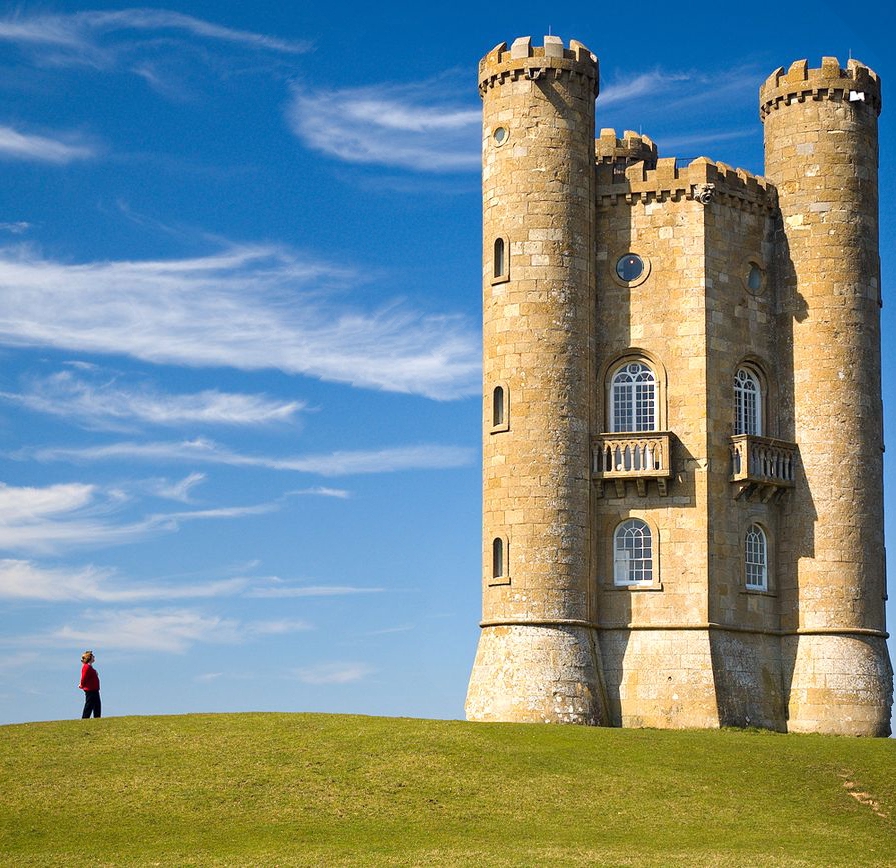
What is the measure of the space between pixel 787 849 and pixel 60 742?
18862 mm

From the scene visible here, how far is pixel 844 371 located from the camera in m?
55.9

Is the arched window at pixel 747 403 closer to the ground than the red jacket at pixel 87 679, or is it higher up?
higher up

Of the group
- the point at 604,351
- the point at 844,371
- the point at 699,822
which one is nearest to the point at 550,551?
the point at 604,351

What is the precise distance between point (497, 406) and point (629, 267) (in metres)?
6.59

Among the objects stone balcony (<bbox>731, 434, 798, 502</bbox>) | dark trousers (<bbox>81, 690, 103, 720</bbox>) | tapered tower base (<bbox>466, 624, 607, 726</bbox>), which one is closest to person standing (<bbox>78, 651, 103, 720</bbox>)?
dark trousers (<bbox>81, 690, 103, 720</bbox>)

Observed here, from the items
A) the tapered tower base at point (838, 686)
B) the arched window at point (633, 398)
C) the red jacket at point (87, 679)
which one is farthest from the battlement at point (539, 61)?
the red jacket at point (87, 679)

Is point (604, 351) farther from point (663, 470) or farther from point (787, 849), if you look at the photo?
point (787, 849)

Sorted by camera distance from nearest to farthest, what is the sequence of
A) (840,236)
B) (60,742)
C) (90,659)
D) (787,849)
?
(787,849), (60,742), (90,659), (840,236)

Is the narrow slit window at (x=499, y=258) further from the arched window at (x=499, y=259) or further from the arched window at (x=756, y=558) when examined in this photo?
the arched window at (x=756, y=558)

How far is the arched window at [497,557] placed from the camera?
53.6 meters

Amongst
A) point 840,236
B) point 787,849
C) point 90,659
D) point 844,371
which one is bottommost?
point 787,849

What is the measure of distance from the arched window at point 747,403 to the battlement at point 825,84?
32.1 ft

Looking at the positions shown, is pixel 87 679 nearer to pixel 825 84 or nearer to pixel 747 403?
pixel 747 403

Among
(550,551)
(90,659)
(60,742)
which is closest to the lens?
(60,742)
